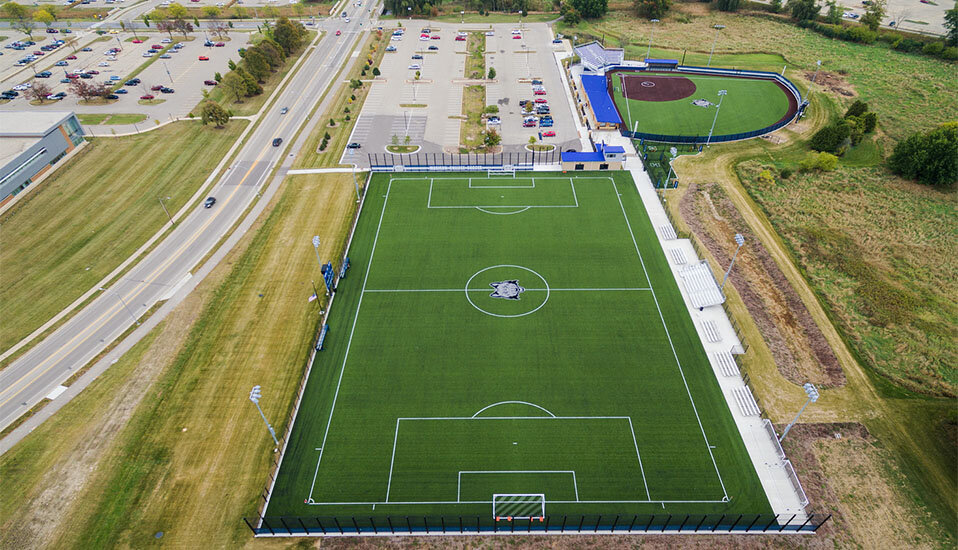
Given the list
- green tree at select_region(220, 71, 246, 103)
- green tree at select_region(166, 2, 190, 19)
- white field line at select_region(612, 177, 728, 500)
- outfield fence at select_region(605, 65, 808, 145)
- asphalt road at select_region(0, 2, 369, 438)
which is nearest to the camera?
white field line at select_region(612, 177, 728, 500)

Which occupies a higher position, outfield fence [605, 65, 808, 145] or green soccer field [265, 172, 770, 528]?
outfield fence [605, 65, 808, 145]

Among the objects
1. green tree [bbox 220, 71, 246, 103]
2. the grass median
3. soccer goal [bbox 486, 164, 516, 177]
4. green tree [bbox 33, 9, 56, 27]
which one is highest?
green tree [bbox 33, 9, 56, 27]

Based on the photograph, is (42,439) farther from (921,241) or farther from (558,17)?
(558,17)

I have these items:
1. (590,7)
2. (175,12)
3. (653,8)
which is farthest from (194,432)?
(653,8)

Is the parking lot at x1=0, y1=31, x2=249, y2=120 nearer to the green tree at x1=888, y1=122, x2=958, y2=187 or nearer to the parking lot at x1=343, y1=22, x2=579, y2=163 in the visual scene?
the parking lot at x1=343, y1=22, x2=579, y2=163

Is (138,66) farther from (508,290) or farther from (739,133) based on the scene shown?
(739,133)

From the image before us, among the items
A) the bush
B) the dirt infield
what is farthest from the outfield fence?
the bush

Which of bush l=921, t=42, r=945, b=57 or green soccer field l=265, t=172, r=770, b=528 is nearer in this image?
green soccer field l=265, t=172, r=770, b=528
